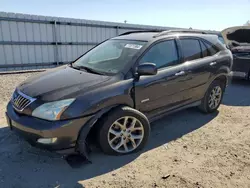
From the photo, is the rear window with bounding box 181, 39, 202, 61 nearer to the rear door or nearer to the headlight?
the rear door

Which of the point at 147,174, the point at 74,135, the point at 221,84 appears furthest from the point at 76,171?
the point at 221,84

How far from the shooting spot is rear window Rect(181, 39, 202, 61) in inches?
160

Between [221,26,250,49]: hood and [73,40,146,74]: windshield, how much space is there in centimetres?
628

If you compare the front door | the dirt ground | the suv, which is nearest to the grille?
the suv

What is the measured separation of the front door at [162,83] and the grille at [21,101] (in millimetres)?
1472

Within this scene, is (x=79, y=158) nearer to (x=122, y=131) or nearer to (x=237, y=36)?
(x=122, y=131)

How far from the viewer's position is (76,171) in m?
2.89

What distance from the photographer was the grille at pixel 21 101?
291 cm

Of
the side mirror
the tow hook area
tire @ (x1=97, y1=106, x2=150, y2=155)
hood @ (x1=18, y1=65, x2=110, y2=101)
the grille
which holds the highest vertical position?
the side mirror

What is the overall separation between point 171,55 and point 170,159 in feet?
5.69

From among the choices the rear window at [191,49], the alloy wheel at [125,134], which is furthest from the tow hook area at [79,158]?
the rear window at [191,49]

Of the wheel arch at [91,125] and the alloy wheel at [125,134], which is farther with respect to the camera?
the alloy wheel at [125,134]

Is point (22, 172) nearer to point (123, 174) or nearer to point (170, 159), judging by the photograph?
point (123, 174)

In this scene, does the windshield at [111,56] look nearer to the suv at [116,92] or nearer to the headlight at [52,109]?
the suv at [116,92]
